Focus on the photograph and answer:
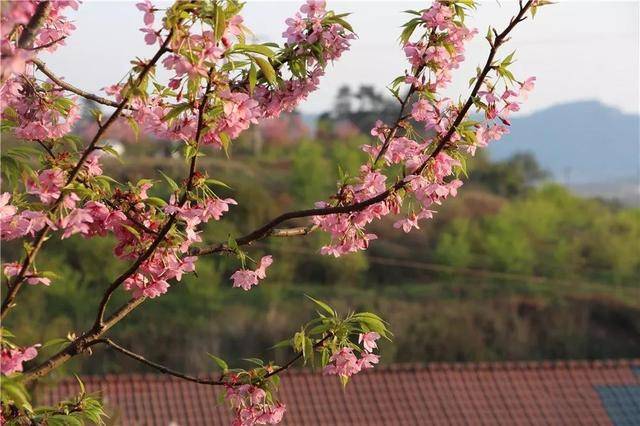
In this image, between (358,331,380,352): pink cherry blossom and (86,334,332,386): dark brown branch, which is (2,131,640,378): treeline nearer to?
(86,334,332,386): dark brown branch

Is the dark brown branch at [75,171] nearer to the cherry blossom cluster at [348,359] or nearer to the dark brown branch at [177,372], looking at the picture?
the dark brown branch at [177,372]

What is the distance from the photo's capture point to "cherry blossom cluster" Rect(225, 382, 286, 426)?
3.14 meters

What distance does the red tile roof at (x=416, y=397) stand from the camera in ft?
47.5

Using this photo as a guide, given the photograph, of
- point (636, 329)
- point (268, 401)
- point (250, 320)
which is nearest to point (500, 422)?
point (268, 401)

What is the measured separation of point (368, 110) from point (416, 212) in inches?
1947

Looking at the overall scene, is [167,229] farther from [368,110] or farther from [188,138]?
[368,110]

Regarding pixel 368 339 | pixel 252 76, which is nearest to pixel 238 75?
pixel 252 76

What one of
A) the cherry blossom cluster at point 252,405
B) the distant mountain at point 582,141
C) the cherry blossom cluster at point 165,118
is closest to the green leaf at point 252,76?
the cherry blossom cluster at point 165,118

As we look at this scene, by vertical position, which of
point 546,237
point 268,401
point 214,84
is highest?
point 546,237

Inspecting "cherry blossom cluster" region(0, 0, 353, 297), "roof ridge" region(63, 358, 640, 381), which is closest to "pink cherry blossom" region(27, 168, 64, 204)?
"cherry blossom cluster" region(0, 0, 353, 297)

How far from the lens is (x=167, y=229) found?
2.85 metres

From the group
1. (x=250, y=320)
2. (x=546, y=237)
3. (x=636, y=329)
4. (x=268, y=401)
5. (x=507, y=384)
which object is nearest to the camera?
(x=268, y=401)

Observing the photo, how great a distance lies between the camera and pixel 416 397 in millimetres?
14969

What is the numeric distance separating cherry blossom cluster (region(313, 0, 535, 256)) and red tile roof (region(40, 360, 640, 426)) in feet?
36.6
